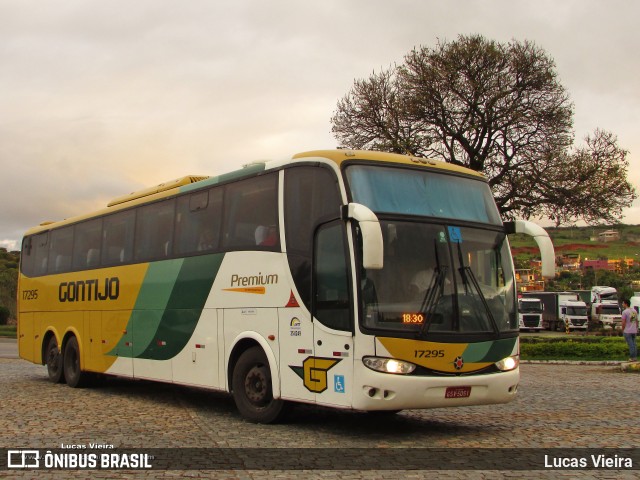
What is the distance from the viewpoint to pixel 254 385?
11.5 metres

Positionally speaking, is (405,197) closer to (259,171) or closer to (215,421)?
(259,171)

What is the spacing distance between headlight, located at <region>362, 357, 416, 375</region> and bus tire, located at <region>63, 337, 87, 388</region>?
9.74m

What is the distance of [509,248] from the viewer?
1113 centimetres

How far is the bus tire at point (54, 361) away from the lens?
18.4 metres

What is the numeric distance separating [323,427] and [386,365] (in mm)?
2005

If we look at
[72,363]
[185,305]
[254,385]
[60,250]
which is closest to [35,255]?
[60,250]

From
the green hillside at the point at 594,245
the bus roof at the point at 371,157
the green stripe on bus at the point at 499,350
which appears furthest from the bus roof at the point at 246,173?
the green hillside at the point at 594,245

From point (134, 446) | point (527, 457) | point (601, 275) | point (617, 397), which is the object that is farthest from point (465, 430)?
point (601, 275)

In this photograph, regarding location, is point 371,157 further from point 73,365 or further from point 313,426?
point 73,365

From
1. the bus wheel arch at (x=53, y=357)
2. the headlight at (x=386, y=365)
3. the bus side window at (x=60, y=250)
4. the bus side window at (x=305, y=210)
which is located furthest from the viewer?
the bus wheel arch at (x=53, y=357)

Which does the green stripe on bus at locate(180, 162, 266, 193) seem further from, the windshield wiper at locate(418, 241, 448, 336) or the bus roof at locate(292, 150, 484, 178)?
the windshield wiper at locate(418, 241, 448, 336)

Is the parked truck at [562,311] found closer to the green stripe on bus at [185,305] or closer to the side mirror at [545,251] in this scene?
the green stripe on bus at [185,305]

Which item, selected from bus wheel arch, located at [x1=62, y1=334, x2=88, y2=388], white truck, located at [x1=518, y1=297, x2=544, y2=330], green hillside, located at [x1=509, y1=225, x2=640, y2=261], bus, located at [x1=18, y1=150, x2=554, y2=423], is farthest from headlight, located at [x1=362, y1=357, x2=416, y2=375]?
green hillside, located at [x1=509, y1=225, x2=640, y2=261]

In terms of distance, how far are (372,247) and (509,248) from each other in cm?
301
